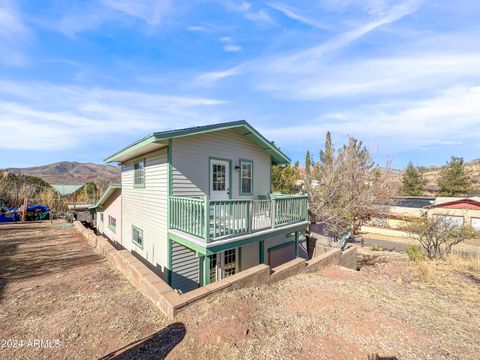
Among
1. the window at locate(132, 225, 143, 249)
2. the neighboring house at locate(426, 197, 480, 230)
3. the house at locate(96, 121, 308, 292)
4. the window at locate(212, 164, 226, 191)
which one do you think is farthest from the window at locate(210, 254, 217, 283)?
the neighboring house at locate(426, 197, 480, 230)

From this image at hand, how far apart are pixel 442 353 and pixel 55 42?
48.4 ft

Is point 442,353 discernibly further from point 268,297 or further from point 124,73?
point 124,73

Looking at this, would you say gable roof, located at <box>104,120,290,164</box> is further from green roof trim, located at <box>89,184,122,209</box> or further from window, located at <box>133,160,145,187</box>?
green roof trim, located at <box>89,184,122,209</box>

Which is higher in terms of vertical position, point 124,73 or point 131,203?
point 124,73

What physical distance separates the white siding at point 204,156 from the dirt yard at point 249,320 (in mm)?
3449

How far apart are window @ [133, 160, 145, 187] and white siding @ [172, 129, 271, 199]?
2404 millimetres

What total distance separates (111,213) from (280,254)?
32.6 ft

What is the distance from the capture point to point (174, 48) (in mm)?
12117

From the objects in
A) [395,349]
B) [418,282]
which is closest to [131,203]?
[395,349]

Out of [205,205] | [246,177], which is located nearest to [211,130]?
[246,177]

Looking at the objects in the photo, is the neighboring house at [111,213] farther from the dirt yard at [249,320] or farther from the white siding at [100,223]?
the dirt yard at [249,320]

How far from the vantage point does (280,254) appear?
33.9 feet

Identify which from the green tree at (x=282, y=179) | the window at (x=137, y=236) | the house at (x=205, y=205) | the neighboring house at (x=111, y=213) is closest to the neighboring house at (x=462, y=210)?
the green tree at (x=282, y=179)

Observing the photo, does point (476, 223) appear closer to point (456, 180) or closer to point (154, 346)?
point (456, 180)
